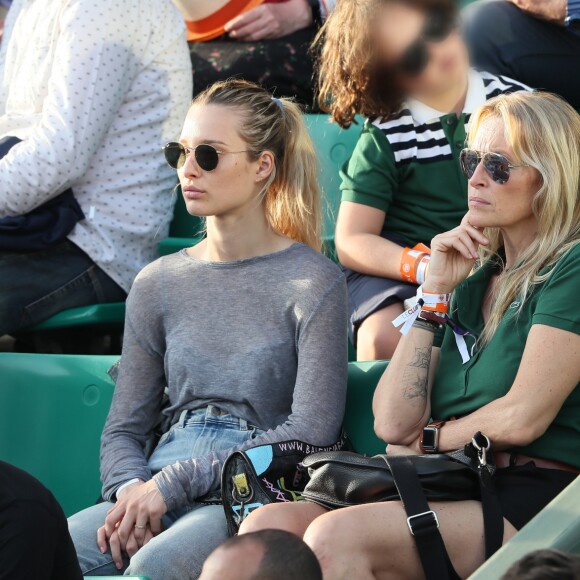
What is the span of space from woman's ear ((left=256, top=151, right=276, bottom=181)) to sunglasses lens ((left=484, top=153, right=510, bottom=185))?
651 mm

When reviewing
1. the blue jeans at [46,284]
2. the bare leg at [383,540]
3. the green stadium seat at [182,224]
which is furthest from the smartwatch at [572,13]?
the bare leg at [383,540]

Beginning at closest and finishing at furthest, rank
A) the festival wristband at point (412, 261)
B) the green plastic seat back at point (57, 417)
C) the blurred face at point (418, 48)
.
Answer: the green plastic seat back at point (57, 417) < the festival wristband at point (412, 261) < the blurred face at point (418, 48)

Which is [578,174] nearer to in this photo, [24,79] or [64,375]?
[64,375]

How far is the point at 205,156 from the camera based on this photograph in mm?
2777

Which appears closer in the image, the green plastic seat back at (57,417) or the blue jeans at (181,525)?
the blue jeans at (181,525)

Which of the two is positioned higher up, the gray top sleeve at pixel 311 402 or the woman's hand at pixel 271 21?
the woman's hand at pixel 271 21

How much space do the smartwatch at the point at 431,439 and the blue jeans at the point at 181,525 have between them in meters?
0.43

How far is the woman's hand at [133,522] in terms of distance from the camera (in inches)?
96.4

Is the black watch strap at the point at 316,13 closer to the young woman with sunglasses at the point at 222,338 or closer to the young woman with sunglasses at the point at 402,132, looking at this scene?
the young woman with sunglasses at the point at 402,132

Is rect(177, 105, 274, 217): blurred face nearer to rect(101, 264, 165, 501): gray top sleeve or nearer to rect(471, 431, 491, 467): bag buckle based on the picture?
rect(101, 264, 165, 501): gray top sleeve

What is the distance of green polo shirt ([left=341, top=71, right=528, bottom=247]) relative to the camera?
10.9ft

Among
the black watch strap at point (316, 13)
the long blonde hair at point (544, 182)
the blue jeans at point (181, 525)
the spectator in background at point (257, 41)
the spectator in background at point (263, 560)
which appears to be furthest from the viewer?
the black watch strap at point (316, 13)

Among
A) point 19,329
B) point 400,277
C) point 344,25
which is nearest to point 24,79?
point 19,329

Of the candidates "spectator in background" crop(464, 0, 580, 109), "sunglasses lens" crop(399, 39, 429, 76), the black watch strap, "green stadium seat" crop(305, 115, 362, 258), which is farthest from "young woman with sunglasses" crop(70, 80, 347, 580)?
the black watch strap
